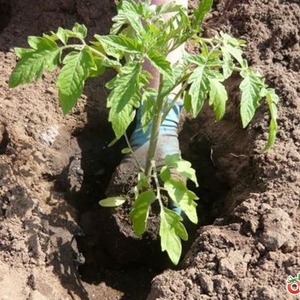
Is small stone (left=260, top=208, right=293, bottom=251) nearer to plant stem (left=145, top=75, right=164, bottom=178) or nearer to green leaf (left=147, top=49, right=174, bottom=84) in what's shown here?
plant stem (left=145, top=75, right=164, bottom=178)

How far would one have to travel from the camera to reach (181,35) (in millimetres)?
1409

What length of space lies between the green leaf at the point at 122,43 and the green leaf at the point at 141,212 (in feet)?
1.24

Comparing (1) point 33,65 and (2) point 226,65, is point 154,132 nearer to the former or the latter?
(2) point 226,65

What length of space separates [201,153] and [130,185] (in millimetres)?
317

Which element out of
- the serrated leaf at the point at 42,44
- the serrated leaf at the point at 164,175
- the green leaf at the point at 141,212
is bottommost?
the green leaf at the point at 141,212

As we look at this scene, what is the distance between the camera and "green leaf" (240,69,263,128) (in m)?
1.38

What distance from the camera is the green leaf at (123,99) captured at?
129cm

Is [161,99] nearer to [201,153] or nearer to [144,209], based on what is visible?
[144,209]

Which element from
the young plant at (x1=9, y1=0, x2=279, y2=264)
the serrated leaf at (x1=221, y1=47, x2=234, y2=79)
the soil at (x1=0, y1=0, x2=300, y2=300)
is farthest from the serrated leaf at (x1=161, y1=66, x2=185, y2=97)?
the soil at (x1=0, y1=0, x2=300, y2=300)

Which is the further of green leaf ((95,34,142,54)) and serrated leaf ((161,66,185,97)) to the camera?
serrated leaf ((161,66,185,97))

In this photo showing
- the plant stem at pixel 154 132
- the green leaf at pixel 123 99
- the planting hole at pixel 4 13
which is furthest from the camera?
the planting hole at pixel 4 13

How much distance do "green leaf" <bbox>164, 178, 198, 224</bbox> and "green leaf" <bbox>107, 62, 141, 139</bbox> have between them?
0.26 meters

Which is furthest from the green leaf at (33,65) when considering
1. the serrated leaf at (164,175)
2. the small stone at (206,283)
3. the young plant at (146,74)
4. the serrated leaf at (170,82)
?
the small stone at (206,283)

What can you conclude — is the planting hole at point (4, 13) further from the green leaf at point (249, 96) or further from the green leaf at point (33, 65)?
the green leaf at point (249, 96)
